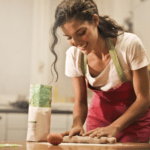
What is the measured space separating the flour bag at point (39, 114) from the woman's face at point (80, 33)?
234 millimetres

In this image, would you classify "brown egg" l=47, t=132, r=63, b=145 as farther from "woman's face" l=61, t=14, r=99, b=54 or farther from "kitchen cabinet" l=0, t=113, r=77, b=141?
"kitchen cabinet" l=0, t=113, r=77, b=141

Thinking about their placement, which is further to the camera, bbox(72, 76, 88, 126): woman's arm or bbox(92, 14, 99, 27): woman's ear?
bbox(72, 76, 88, 126): woman's arm

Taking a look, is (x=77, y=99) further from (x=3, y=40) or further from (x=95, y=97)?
(x=3, y=40)

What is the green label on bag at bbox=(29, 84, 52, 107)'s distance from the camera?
782 millimetres

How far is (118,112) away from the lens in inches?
46.0

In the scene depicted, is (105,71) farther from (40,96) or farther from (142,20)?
(142,20)

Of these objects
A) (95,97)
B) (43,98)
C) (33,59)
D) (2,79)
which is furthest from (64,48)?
(43,98)

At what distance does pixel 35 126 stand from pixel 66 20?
41 cm

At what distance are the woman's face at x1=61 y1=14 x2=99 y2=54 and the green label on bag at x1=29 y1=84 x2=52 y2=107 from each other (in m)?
0.23

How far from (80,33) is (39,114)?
0.35 m

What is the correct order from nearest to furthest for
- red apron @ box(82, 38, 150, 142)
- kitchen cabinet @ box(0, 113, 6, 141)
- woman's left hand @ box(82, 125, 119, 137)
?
1. woman's left hand @ box(82, 125, 119, 137)
2. red apron @ box(82, 38, 150, 142)
3. kitchen cabinet @ box(0, 113, 6, 141)

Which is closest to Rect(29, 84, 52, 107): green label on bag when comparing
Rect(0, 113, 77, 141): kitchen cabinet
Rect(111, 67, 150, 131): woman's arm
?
Rect(111, 67, 150, 131): woman's arm

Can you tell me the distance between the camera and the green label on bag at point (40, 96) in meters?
0.78

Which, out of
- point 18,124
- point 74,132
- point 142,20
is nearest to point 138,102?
point 74,132
